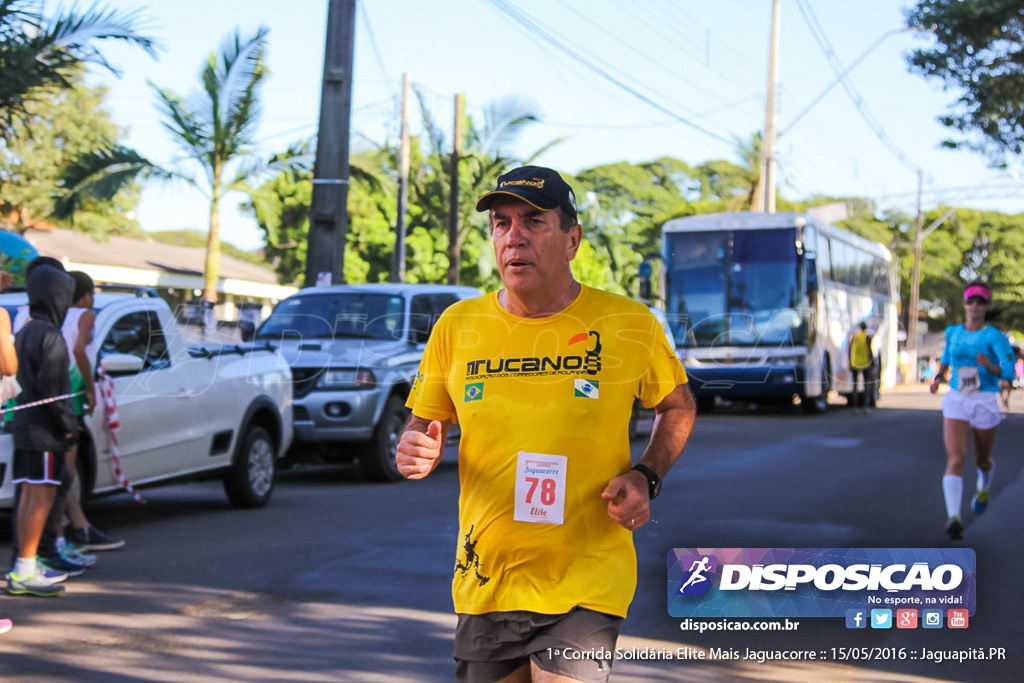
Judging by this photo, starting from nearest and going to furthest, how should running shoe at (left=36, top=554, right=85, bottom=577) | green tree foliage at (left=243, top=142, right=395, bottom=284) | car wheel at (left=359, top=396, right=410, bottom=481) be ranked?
running shoe at (left=36, top=554, right=85, bottom=577)
car wheel at (left=359, top=396, right=410, bottom=481)
green tree foliage at (left=243, top=142, right=395, bottom=284)

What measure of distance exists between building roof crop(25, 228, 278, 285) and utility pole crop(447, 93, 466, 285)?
9722 mm

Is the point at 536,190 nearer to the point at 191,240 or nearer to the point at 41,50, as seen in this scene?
the point at 41,50

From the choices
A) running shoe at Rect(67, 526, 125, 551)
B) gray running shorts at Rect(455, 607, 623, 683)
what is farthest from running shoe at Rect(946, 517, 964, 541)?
gray running shorts at Rect(455, 607, 623, 683)

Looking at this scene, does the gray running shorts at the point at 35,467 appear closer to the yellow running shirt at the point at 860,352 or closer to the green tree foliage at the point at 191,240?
the yellow running shirt at the point at 860,352

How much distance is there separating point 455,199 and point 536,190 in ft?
84.9

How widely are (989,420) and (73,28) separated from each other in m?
9.48

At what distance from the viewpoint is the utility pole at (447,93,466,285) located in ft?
94.6

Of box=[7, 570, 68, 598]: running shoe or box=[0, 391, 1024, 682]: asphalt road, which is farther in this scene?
box=[7, 570, 68, 598]: running shoe

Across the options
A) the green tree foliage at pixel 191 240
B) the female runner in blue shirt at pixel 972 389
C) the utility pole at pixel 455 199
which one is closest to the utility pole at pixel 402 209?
the utility pole at pixel 455 199

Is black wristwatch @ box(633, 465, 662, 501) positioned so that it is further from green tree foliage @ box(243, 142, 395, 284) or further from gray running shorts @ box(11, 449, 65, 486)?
green tree foliage @ box(243, 142, 395, 284)

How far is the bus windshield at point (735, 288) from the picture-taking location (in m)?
23.4

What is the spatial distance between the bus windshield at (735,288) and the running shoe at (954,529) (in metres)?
14.3

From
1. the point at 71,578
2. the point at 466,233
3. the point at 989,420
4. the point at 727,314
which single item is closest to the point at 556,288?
the point at 71,578

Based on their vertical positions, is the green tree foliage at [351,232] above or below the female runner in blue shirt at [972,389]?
above
